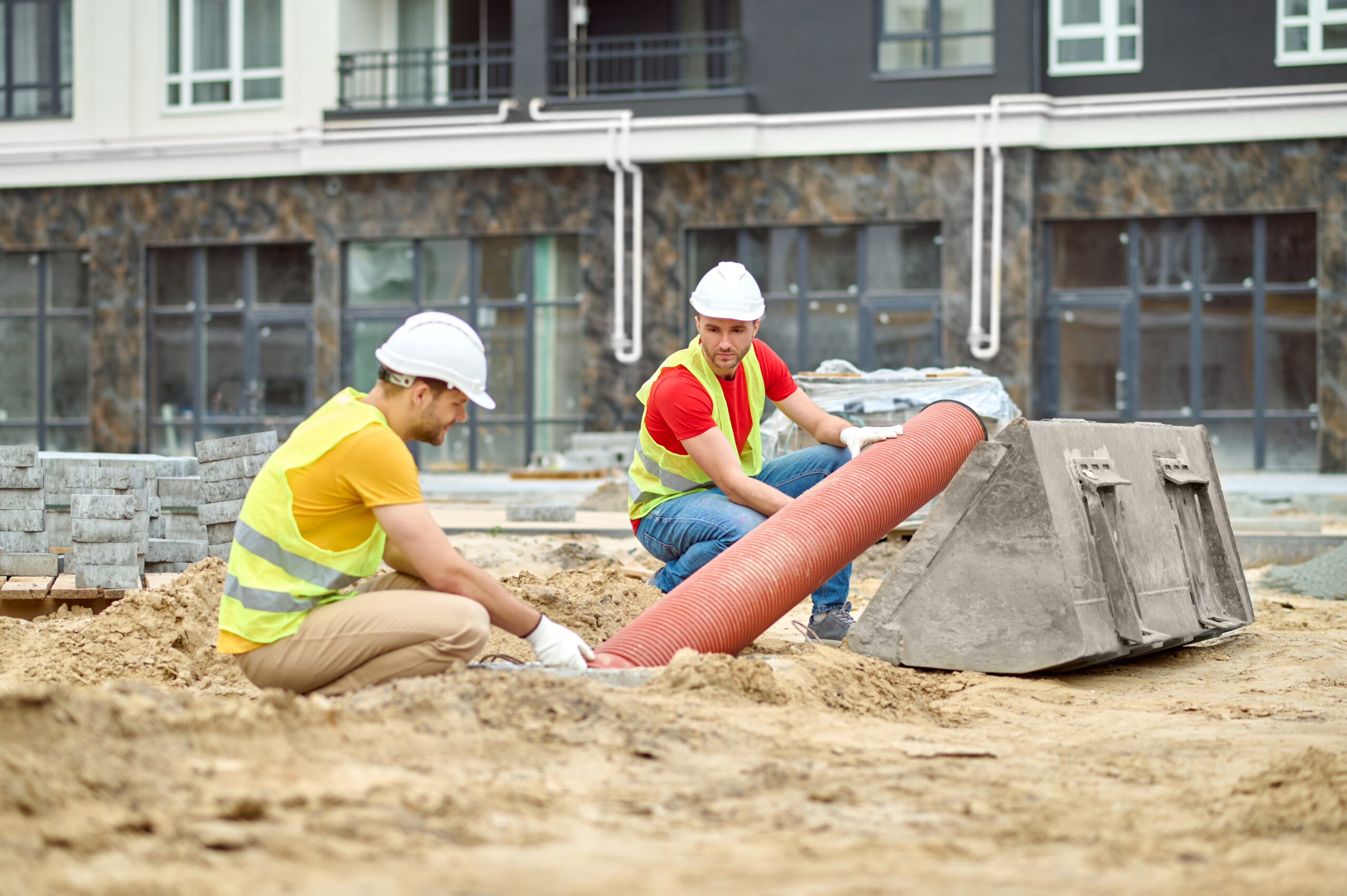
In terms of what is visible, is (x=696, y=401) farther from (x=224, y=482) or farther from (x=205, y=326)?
(x=205, y=326)

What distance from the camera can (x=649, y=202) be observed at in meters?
16.7

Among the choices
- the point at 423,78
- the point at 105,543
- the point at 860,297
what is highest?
the point at 423,78

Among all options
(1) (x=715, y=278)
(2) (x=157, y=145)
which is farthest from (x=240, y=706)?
(2) (x=157, y=145)

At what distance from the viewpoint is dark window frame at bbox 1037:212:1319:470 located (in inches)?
613

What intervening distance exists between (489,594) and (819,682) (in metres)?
1.22

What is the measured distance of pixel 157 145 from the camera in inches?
694

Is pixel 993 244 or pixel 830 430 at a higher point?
pixel 993 244

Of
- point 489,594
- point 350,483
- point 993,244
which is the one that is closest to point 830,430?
point 489,594

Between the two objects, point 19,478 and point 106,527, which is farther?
point 19,478

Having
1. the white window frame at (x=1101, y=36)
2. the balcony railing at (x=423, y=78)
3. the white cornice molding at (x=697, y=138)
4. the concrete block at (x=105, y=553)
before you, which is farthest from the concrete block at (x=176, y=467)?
the white window frame at (x=1101, y=36)

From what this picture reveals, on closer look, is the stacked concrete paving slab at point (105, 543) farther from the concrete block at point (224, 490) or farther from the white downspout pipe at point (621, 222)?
the white downspout pipe at point (621, 222)

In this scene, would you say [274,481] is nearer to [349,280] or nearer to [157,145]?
[349,280]

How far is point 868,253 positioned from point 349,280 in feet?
22.9

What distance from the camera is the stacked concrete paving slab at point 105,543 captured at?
658 centimetres
